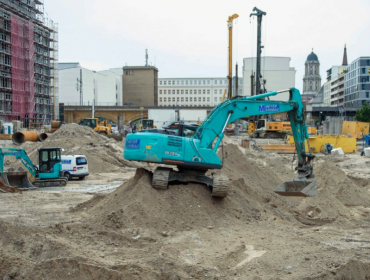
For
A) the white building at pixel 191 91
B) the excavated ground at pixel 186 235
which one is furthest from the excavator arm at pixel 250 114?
the white building at pixel 191 91

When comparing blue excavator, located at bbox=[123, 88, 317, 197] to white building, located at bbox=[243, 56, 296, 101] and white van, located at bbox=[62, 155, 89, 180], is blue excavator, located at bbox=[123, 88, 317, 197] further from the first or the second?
white building, located at bbox=[243, 56, 296, 101]

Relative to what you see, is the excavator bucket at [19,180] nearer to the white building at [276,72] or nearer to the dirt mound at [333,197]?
the dirt mound at [333,197]

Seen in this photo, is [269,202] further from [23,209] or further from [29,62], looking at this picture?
[29,62]

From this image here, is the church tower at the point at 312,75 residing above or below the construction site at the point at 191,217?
above

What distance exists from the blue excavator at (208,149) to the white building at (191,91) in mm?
94417

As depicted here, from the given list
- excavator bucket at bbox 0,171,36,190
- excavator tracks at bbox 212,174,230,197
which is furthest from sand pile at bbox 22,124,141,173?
excavator tracks at bbox 212,174,230,197

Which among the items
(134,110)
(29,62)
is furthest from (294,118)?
(134,110)

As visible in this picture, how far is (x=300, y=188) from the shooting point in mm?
12430

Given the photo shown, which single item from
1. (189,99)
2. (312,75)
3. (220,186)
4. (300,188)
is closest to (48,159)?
(220,186)

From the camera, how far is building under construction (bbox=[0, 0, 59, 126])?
4800 centimetres

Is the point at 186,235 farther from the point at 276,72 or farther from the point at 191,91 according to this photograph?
the point at 191,91

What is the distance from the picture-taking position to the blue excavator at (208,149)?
11289 mm

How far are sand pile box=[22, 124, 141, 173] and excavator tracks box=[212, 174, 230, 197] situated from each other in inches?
653

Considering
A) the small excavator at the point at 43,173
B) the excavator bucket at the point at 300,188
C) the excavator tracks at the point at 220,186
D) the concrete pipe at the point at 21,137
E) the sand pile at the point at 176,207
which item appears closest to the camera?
the sand pile at the point at 176,207
